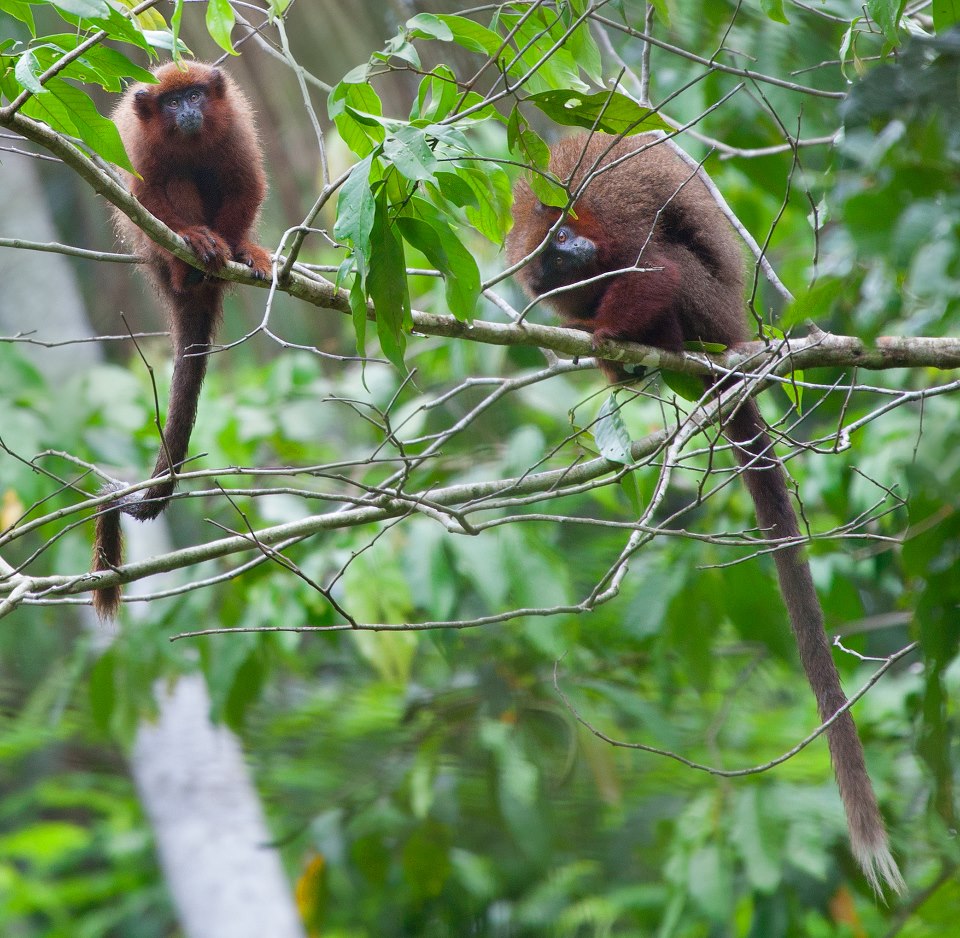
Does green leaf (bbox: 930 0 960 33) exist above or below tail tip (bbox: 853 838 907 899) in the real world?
above

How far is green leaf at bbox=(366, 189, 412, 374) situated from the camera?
6.55 ft

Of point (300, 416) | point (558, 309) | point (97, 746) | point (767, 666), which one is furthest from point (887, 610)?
point (97, 746)

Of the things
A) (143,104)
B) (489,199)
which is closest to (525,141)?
(489,199)

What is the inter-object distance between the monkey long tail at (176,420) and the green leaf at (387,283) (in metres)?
0.73

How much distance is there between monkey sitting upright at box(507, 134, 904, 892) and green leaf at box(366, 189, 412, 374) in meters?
0.80

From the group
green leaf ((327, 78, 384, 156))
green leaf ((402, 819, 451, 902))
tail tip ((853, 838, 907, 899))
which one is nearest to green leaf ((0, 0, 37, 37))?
green leaf ((327, 78, 384, 156))

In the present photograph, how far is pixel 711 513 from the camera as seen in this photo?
153 inches

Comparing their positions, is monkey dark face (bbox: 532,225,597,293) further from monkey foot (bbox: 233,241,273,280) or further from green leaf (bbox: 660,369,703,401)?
monkey foot (bbox: 233,241,273,280)

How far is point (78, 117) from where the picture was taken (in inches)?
72.9

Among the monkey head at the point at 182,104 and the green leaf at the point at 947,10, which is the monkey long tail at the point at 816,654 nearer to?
the green leaf at the point at 947,10

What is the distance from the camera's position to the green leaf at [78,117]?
6.08 feet

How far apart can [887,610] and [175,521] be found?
11.0 ft

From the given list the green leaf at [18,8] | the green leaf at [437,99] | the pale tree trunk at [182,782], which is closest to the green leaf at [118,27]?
the green leaf at [18,8]

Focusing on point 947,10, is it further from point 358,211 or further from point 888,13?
point 358,211
